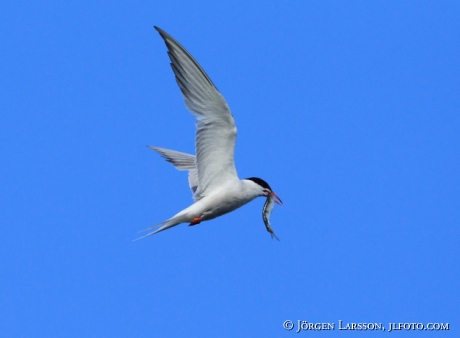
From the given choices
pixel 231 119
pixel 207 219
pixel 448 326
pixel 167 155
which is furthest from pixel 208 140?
pixel 448 326

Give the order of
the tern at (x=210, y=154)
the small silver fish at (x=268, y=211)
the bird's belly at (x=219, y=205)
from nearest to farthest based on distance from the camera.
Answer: the tern at (x=210, y=154) < the bird's belly at (x=219, y=205) < the small silver fish at (x=268, y=211)

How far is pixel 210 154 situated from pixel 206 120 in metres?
0.56

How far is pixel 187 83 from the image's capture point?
849 cm

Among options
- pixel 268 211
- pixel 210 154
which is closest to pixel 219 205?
pixel 210 154

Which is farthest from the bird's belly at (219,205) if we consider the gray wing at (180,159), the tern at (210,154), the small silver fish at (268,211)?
the gray wing at (180,159)

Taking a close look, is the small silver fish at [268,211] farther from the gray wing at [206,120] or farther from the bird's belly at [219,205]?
the gray wing at [206,120]

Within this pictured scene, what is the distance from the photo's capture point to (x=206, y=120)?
8.88 meters

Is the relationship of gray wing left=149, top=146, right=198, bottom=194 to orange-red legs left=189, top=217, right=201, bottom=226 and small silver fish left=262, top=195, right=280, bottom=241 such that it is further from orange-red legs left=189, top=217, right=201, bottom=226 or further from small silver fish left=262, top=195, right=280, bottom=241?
orange-red legs left=189, top=217, right=201, bottom=226

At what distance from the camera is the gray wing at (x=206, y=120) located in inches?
326

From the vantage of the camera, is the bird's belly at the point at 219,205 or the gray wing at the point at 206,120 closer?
the gray wing at the point at 206,120

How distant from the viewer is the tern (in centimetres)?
839

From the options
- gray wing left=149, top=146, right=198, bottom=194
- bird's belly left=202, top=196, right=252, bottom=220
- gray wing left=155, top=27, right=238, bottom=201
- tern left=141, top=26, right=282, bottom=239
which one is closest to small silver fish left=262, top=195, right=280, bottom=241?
tern left=141, top=26, right=282, bottom=239

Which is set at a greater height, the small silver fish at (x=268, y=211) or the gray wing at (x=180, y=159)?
the gray wing at (x=180, y=159)

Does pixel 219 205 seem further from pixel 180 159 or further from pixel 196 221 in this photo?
pixel 180 159
